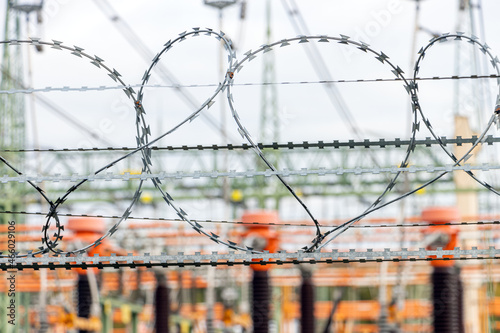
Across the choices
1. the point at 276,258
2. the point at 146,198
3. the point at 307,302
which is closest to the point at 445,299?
the point at 307,302

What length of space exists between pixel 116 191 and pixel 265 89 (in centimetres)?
1051

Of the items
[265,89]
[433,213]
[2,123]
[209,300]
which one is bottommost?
[209,300]

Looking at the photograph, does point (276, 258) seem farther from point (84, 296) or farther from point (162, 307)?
point (84, 296)

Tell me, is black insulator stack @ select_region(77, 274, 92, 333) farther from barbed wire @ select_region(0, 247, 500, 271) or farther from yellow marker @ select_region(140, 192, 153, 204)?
yellow marker @ select_region(140, 192, 153, 204)

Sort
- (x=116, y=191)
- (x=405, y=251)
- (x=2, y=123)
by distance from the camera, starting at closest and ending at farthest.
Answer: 1. (x=405, y=251)
2. (x=2, y=123)
3. (x=116, y=191)

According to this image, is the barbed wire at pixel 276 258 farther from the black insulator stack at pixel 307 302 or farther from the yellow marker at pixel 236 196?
the yellow marker at pixel 236 196

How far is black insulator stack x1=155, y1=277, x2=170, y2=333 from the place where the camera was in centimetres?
1942

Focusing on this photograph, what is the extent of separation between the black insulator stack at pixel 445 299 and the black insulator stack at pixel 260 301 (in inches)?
106

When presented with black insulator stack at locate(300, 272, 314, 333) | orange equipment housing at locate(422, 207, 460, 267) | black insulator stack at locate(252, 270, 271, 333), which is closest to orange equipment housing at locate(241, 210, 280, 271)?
black insulator stack at locate(252, 270, 271, 333)

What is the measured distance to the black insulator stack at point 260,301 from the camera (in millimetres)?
17125

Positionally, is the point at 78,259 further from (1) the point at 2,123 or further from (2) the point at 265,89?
(2) the point at 265,89

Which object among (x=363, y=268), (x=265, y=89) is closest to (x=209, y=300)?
(x=363, y=268)

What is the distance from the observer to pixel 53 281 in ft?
82.8

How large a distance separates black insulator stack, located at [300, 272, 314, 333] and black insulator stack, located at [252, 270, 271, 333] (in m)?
1.18
